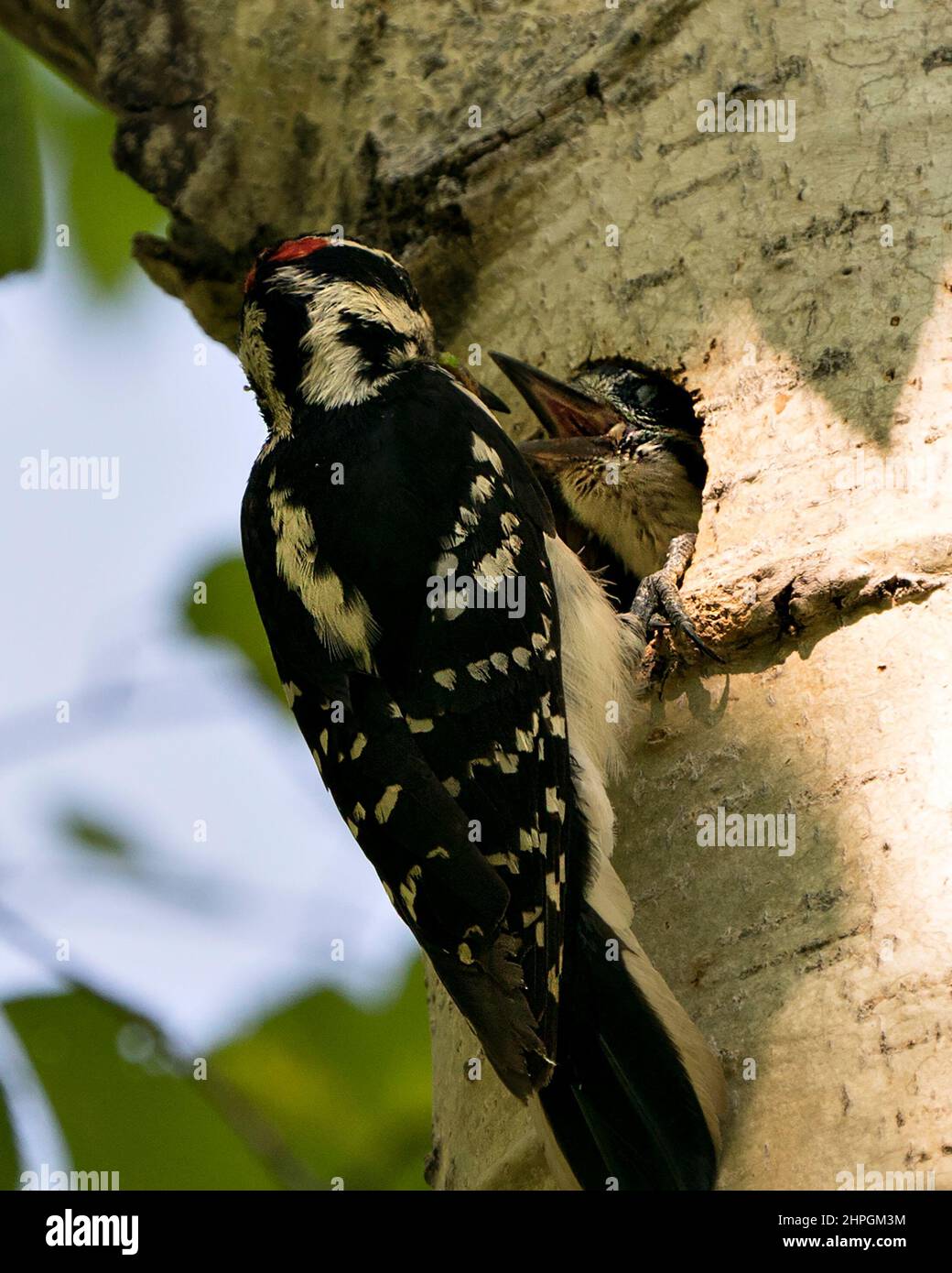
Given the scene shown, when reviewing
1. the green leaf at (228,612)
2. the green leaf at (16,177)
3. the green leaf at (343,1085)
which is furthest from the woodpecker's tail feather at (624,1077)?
the green leaf at (16,177)

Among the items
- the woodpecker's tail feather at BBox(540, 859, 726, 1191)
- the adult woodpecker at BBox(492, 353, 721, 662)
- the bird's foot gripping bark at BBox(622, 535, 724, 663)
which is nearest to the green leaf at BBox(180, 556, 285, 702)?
the adult woodpecker at BBox(492, 353, 721, 662)

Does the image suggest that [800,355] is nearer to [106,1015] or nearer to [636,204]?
[636,204]

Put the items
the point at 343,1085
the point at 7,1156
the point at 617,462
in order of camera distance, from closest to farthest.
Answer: the point at 7,1156 → the point at 617,462 → the point at 343,1085

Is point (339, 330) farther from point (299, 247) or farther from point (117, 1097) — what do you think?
point (117, 1097)

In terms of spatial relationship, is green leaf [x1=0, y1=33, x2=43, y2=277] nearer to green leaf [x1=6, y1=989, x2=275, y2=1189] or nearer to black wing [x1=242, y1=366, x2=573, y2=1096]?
black wing [x1=242, y1=366, x2=573, y2=1096]

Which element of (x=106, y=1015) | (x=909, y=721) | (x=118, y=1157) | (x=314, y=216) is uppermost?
(x=314, y=216)

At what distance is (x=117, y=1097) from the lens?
9.25 feet

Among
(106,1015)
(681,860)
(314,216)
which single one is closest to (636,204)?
(314,216)

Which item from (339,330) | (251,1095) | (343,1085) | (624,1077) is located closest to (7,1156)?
(624,1077)

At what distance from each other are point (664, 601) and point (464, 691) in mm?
362

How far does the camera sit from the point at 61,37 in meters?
3.72

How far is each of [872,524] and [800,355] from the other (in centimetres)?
39

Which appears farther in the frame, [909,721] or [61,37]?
[61,37]

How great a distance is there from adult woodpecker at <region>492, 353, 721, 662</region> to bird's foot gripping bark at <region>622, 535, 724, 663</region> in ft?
0.92
